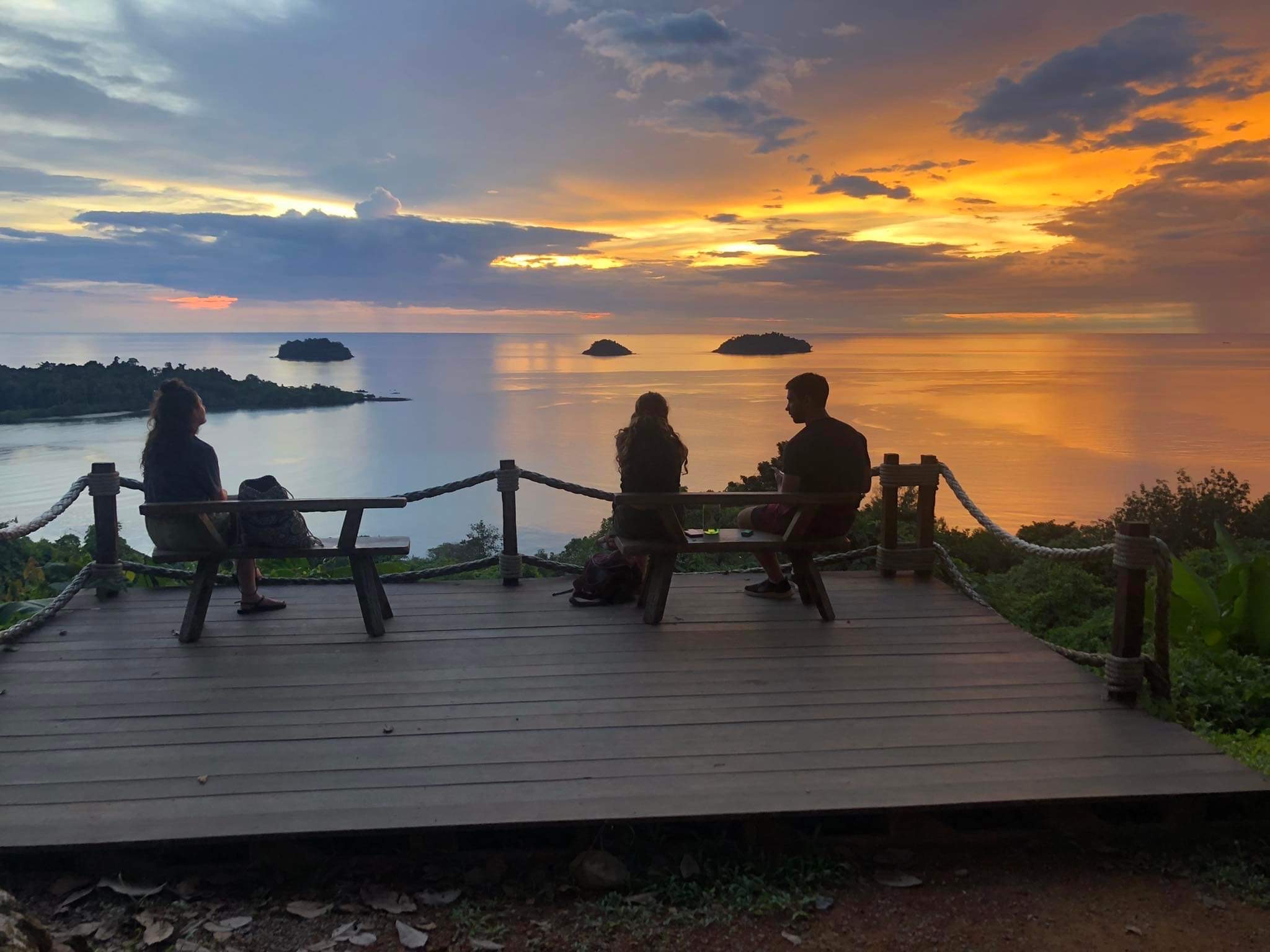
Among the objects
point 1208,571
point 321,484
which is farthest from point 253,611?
point 321,484

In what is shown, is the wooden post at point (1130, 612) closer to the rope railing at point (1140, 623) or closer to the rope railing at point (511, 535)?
the rope railing at point (1140, 623)

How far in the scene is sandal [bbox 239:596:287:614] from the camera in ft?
19.7

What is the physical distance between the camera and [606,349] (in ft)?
293

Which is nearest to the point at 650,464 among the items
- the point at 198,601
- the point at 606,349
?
the point at 198,601

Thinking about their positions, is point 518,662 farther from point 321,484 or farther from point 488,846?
point 321,484

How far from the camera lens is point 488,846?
10.6 ft

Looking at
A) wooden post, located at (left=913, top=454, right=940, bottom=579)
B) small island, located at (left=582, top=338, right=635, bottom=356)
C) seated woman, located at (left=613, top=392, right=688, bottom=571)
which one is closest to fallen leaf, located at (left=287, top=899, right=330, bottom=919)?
seated woman, located at (left=613, top=392, right=688, bottom=571)

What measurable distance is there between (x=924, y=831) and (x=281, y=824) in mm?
2225

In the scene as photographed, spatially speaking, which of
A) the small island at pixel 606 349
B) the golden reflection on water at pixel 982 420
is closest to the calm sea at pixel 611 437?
the golden reflection on water at pixel 982 420

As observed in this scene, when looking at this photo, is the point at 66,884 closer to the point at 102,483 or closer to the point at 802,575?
the point at 102,483

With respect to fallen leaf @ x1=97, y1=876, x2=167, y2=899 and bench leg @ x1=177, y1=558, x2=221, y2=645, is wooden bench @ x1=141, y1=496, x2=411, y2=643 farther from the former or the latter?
fallen leaf @ x1=97, y1=876, x2=167, y2=899

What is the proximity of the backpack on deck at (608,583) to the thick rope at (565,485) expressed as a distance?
80 cm

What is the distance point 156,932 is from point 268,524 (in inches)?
117

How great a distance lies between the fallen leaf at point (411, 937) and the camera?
2.78m
